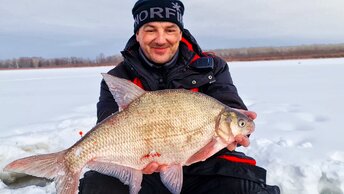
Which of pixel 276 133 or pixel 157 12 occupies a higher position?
pixel 157 12

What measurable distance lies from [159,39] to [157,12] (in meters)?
0.25

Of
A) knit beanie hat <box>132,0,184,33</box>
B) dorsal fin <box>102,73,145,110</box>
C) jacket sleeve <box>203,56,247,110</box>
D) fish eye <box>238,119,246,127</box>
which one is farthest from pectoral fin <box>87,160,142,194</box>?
knit beanie hat <box>132,0,184,33</box>

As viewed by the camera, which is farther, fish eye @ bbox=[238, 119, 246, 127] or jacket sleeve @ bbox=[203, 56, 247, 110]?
jacket sleeve @ bbox=[203, 56, 247, 110]

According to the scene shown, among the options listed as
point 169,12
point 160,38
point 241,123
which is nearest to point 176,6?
point 169,12

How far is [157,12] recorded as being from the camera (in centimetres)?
301

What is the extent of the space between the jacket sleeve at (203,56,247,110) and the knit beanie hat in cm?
50

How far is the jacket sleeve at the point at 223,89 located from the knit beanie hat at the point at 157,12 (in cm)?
50

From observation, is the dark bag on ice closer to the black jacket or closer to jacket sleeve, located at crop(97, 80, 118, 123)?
the black jacket

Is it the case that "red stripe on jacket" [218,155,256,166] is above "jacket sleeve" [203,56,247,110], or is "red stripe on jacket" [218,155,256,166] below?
below

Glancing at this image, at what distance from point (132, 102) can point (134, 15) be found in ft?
3.95

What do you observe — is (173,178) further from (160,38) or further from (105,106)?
(160,38)

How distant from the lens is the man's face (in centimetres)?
299

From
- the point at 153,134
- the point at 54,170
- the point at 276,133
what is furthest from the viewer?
the point at 276,133

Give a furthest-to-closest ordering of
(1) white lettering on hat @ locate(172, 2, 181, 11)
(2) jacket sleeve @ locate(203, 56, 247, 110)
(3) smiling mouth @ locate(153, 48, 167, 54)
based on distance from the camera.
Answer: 1. (1) white lettering on hat @ locate(172, 2, 181, 11)
2. (3) smiling mouth @ locate(153, 48, 167, 54)
3. (2) jacket sleeve @ locate(203, 56, 247, 110)
